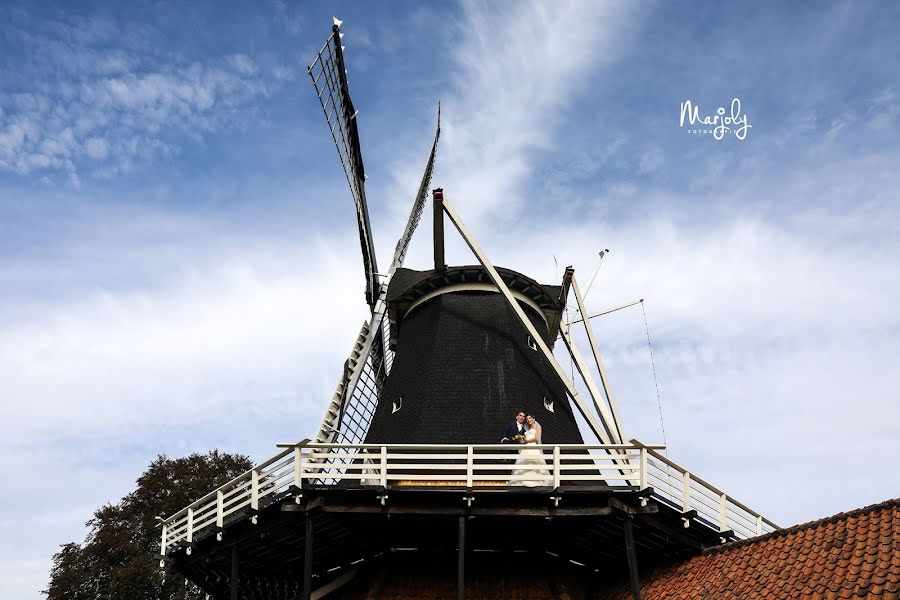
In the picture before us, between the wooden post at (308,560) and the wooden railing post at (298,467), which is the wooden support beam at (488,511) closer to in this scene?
the wooden post at (308,560)

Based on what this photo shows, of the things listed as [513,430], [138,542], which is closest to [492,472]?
[513,430]

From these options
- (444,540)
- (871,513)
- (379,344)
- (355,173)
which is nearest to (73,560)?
(379,344)

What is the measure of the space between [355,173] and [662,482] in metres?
13.1

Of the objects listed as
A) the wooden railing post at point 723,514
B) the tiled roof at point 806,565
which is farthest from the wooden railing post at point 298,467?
the wooden railing post at point 723,514

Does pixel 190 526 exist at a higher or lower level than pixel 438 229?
lower

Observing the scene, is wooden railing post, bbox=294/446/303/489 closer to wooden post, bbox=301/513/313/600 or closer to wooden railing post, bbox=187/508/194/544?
wooden post, bbox=301/513/313/600

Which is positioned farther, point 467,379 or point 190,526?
point 467,379

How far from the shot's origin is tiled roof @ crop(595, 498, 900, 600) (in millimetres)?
10984

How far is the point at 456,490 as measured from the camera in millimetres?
13430

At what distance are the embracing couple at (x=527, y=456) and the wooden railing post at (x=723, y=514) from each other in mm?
3126

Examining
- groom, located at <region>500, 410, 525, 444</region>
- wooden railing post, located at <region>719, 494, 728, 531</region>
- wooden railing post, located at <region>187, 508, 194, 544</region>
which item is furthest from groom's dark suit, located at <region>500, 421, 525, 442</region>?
wooden railing post, located at <region>187, 508, 194, 544</region>

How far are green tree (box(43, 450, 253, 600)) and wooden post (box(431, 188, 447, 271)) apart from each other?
14930 mm

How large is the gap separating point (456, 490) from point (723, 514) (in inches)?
196

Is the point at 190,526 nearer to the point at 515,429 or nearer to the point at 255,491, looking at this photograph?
the point at 255,491
